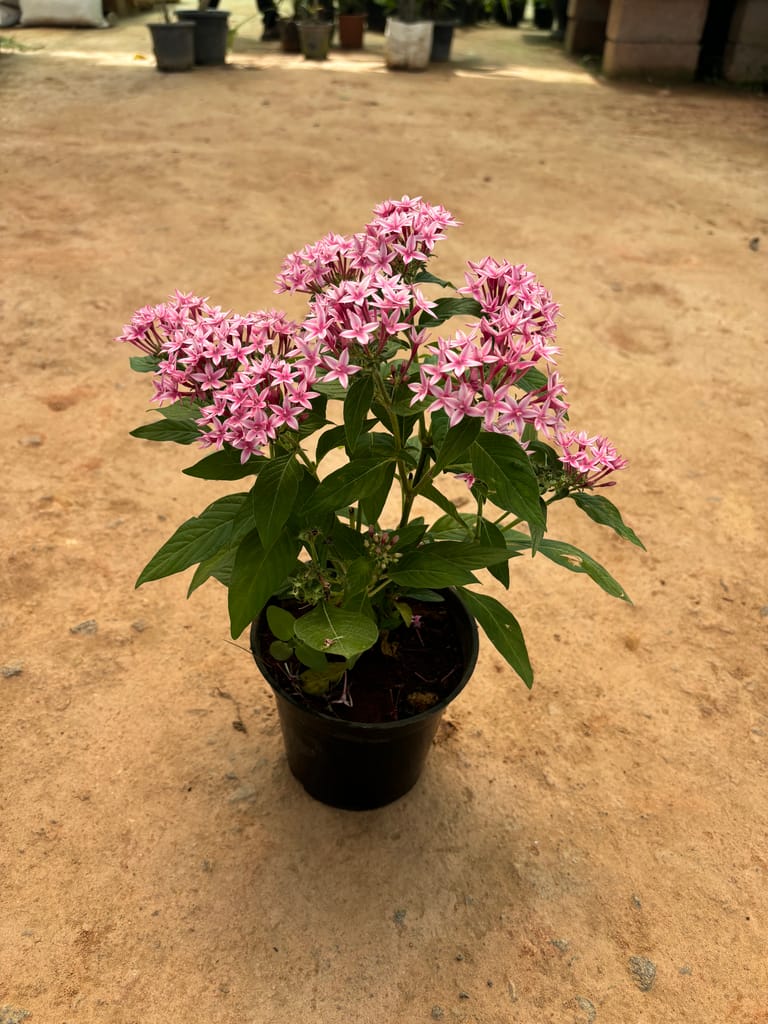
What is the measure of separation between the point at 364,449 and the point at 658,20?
31.8 ft

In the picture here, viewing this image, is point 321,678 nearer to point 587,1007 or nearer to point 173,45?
point 587,1007

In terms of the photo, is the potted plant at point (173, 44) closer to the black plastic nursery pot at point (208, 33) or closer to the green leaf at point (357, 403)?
the black plastic nursery pot at point (208, 33)

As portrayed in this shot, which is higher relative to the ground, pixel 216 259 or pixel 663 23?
pixel 663 23

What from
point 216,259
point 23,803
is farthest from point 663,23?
point 23,803

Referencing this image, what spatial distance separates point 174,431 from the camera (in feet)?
4.88

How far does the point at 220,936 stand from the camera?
173 cm

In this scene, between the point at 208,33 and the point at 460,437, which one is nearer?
the point at 460,437

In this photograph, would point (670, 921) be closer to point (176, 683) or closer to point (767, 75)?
point (176, 683)

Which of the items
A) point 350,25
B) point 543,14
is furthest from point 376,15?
point 543,14

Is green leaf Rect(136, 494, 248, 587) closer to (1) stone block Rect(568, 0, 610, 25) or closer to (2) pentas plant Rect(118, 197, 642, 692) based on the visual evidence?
(2) pentas plant Rect(118, 197, 642, 692)

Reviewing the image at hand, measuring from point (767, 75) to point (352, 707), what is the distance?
32.6ft

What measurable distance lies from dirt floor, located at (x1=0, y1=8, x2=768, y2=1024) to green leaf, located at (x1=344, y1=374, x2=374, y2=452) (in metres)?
1.09

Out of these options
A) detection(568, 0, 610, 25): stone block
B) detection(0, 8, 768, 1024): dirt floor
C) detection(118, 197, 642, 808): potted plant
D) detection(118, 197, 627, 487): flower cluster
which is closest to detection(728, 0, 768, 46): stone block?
detection(568, 0, 610, 25): stone block

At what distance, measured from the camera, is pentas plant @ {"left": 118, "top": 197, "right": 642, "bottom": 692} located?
1.29 meters
